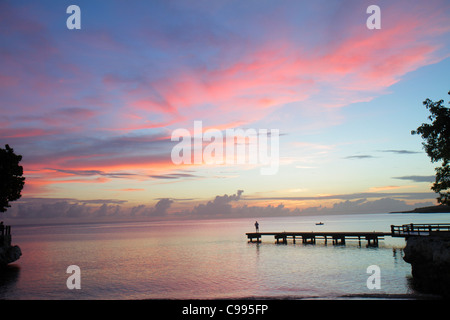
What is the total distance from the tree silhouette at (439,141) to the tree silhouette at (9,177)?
48.7m

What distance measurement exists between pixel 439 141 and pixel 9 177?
165 feet

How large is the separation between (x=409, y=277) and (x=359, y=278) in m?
4.77

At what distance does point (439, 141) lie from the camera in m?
32.3

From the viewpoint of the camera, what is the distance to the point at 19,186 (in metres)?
44.0

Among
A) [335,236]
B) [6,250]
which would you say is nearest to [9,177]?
[6,250]

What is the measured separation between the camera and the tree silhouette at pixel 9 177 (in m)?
42.0

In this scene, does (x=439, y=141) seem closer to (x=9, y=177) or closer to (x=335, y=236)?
(x=335, y=236)

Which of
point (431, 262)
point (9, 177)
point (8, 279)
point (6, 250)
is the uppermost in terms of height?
point (9, 177)

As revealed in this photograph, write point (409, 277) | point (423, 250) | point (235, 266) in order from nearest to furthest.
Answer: point (423, 250) < point (409, 277) < point (235, 266)

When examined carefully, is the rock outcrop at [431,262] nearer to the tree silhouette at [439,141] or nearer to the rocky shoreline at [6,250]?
the tree silhouette at [439,141]

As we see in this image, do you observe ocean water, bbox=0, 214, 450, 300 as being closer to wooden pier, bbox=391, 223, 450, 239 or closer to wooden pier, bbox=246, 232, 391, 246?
wooden pier, bbox=391, 223, 450, 239
